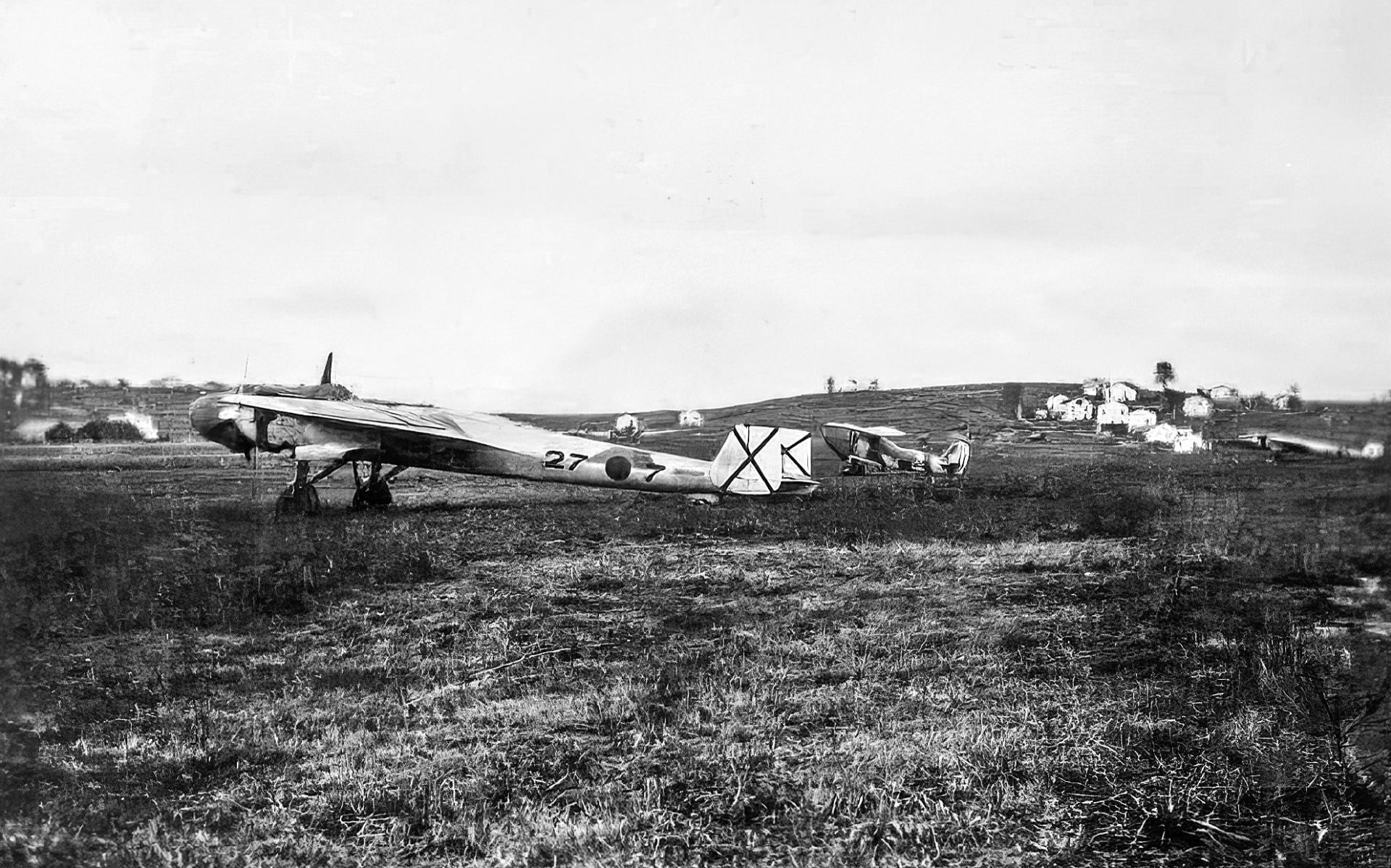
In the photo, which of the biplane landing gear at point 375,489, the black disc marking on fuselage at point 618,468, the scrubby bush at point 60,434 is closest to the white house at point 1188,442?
the black disc marking on fuselage at point 618,468

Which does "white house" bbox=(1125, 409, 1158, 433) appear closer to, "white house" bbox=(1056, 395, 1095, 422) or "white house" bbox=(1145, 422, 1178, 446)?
"white house" bbox=(1145, 422, 1178, 446)

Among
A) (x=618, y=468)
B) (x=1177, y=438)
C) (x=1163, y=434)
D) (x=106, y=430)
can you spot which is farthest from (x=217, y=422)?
(x=1177, y=438)

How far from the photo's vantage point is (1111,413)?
18.8ft

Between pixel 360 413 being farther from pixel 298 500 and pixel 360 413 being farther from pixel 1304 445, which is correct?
pixel 1304 445

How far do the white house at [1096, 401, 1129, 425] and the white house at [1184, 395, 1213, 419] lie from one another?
422mm

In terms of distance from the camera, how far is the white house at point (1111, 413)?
18.7 ft

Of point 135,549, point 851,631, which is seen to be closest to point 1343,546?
point 851,631

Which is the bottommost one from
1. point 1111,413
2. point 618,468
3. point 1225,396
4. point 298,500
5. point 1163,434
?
point 298,500

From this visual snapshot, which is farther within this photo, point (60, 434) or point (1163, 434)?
point (1163, 434)

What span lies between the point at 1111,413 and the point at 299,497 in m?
5.90

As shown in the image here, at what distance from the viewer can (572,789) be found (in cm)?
369

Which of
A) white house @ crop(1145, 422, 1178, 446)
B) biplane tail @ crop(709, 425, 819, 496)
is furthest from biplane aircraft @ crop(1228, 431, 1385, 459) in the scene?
biplane tail @ crop(709, 425, 819, 496)

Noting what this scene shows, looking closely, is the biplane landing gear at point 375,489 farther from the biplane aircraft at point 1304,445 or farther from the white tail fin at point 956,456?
the biplane aircraft at point 1304,445

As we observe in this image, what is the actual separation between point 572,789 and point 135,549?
3.86 meters
